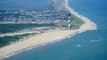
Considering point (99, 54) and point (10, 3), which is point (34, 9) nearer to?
point (10, 3)

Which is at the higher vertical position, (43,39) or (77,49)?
(43,39)

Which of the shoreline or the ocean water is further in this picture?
the shoreline

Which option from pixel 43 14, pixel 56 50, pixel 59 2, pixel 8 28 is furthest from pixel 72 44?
pixel 59 2

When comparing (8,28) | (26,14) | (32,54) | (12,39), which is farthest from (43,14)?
(32,54)

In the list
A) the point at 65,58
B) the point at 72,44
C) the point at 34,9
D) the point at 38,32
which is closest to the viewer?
the point at 65,58

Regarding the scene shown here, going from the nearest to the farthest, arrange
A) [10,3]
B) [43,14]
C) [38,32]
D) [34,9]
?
[38,32], [43,14], [34,9], [10,3]

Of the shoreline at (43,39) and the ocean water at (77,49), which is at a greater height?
the shoreline at (43,39)

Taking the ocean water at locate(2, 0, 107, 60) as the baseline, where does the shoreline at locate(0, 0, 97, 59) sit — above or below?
above

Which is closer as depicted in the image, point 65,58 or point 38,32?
point 65,58

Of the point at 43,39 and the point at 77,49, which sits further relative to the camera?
the point at 43,39

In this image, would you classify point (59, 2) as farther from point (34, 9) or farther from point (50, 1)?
point (34, 9)

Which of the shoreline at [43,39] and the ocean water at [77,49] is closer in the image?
the ocean water at [77,49]
